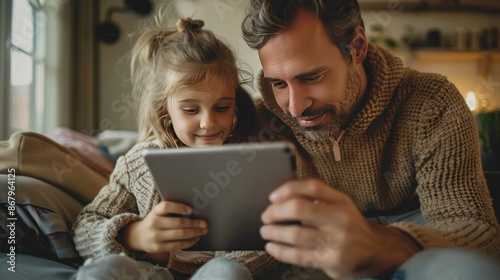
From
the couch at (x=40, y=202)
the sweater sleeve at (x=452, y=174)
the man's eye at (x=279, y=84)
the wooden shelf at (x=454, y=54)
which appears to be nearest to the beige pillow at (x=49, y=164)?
the couch at (x=40, y=202)

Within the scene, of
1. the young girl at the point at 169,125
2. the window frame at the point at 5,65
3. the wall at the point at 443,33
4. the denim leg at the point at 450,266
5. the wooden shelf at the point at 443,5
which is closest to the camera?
the denim leg at the point at 450,266

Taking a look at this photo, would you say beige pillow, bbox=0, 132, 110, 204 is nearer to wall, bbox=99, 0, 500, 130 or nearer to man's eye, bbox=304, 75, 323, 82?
wall, bbox=99, 0, 500, 130

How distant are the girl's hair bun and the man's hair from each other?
11 cm

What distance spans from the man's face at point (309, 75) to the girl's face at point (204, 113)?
3.9 inches

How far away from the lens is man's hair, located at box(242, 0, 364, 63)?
86 cm

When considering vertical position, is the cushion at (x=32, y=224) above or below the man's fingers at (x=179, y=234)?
below

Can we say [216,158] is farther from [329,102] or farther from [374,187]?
[374,187]

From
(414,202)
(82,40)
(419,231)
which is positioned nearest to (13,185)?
(419,231)

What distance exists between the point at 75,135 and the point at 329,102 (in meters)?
0.97

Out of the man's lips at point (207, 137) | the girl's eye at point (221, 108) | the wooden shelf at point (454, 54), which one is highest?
the wooden shelf at point (454, 54)

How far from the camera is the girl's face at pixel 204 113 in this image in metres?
0.88

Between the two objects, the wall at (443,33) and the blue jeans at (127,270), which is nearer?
the blue jeans at (127,270)

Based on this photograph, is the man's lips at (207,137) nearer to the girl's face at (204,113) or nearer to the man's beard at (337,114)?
the girl's face at (204,113)

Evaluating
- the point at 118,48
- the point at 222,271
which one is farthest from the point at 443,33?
the point at 222,271
